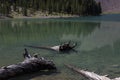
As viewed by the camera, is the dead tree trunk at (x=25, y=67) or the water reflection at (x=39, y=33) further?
the water reflection at (x=39, y=33)

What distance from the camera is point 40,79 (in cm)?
2381

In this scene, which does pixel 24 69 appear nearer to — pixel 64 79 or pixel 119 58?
pixel 64 79

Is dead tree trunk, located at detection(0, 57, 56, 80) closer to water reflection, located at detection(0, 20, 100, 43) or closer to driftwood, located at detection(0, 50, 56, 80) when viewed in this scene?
driftwood, located at detection(0, 50, 56, 80)

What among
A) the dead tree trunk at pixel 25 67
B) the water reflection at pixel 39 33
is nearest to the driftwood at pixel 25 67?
the dead tree trunk at pixel 25 67

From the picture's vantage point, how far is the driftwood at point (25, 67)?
23.0 metres

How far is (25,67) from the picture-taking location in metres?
24.8

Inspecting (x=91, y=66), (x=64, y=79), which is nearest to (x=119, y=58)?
(x=91, y=66)

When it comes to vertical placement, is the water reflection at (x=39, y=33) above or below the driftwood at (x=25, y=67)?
below

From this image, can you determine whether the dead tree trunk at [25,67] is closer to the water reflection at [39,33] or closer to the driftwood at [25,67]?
the driftwood at [25,67]

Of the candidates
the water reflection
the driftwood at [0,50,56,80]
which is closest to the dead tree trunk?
the driftwood at [0,50,56,80]

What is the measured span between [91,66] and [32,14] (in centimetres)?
15829

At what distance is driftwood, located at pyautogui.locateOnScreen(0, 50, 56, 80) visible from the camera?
23000 millimetres

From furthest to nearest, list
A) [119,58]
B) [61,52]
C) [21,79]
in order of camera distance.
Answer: [61,52] < [119,58] < [21,79]

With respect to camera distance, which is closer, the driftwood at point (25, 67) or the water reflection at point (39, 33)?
the driftwood at point (25, 67)
